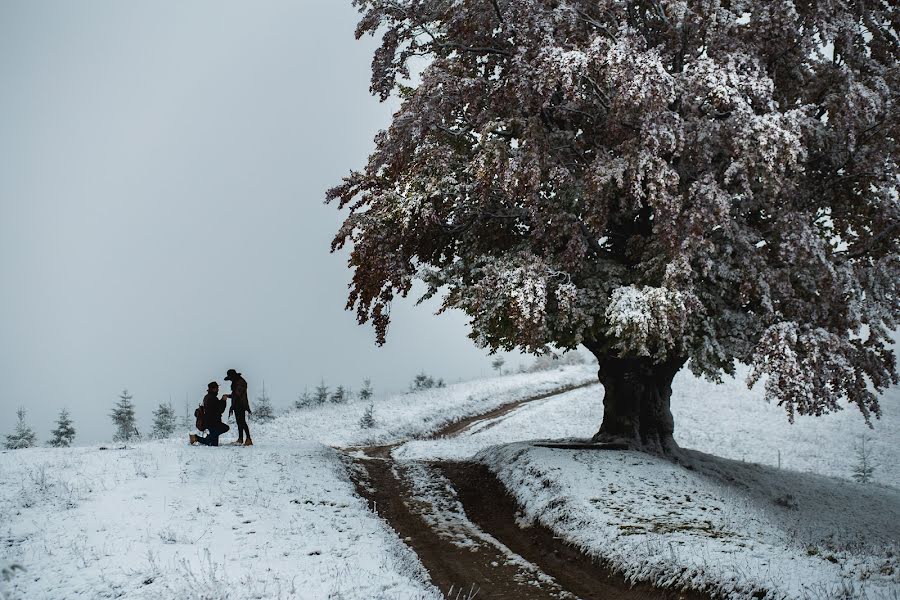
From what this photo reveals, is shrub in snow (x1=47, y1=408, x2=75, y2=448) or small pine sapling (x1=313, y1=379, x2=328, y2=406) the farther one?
small pine sapling (x1=313, y1=379, x2=328, y2=406)

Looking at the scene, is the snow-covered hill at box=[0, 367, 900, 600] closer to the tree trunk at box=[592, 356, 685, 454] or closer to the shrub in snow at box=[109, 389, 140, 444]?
the tree trunk at box=[592, 356, 685, 454]

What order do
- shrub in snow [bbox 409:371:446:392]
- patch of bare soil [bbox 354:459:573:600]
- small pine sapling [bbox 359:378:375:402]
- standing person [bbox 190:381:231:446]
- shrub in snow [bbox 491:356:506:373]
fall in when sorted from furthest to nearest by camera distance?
shrub in snow [bbox 491:356:506:373]
shrub in snow [bbox 409:371:446:392]
small pine sapling [bbox 359:378:375:402]
standing person [bbox 190:381:231:446]
patch of bare soil [bbox 354:459:573:600]

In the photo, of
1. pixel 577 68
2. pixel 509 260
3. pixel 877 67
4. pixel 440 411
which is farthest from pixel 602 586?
pixel 440 411

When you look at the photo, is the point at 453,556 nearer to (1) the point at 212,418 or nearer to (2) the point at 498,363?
(1) the point at 212,418

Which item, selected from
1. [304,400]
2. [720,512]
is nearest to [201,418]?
[720,512]

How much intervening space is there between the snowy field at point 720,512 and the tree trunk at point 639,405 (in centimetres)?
111

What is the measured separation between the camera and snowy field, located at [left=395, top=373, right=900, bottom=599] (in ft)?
21.6

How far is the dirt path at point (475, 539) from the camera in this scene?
7367 mm

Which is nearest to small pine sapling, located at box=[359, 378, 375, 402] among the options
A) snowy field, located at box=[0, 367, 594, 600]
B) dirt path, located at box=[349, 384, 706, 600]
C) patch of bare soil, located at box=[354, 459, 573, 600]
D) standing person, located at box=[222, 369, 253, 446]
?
standing person, located at box=[222, 369, 253, 446]

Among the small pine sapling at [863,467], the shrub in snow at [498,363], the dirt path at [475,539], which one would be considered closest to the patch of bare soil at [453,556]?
the dirt path at [475,539]

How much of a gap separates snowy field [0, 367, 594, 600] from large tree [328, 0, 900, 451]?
462 cm

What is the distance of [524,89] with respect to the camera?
10320 millimetres

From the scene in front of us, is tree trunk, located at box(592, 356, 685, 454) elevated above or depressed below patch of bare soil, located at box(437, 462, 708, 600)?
above

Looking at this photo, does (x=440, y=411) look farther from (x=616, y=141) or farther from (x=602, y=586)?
(x=602, y=586)
